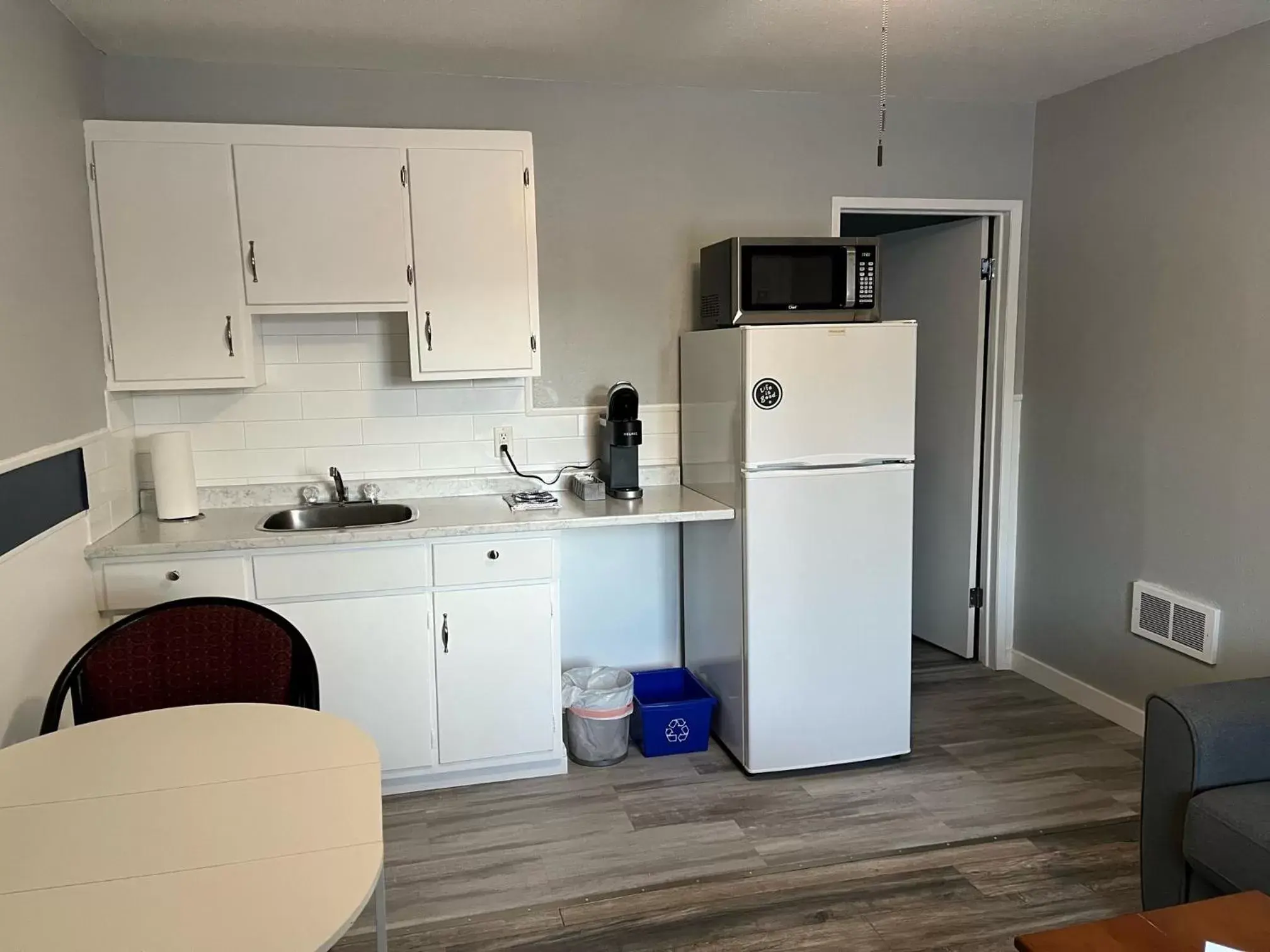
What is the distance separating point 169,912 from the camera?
1.22m

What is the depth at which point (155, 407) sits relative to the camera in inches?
129

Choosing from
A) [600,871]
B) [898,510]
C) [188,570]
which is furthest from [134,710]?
[898,510]

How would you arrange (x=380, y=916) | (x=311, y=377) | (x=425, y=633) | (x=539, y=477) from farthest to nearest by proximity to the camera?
1. (x=539, y=477)
2. (x=311, y=377)
3. (x=425, y=633)
4. (x=380, y=916)

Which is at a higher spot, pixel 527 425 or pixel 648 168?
pixel 648 168

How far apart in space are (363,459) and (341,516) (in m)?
0.24

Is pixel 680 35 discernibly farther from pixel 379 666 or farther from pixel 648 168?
pixel 379 666

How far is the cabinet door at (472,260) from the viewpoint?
3111 mm

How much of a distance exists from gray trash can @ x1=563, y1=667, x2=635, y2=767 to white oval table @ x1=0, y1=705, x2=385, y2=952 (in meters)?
1.53

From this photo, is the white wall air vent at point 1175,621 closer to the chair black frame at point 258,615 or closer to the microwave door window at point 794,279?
the microwave door window at point 794,279

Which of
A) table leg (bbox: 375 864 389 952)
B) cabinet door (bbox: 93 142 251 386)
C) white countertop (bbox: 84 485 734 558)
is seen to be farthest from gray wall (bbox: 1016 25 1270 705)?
cabinet door (bbox: 93 142 251 386)

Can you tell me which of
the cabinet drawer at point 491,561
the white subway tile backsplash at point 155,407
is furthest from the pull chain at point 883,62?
the white subway tile backsplash at point 155,407

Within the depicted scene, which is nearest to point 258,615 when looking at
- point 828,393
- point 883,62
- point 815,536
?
point 815,536

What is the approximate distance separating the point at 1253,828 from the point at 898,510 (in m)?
1.41

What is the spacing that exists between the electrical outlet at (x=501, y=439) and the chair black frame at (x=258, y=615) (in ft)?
4.59
